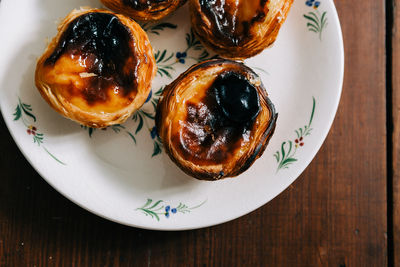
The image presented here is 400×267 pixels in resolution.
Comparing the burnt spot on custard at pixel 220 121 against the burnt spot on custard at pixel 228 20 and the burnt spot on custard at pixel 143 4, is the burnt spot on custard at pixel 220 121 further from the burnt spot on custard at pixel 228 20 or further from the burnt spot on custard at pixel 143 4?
the burnt spot on custard at pixel 143 4

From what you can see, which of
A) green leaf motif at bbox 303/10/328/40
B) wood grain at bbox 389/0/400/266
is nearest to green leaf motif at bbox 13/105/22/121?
green leaf motif at bbox 303/10/328/40

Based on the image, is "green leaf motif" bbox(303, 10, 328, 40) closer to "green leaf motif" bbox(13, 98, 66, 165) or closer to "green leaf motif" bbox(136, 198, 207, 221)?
"green leaf motif" bbox(136, 198, 207, 221)

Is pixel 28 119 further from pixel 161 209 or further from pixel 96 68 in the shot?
pixel 161 209

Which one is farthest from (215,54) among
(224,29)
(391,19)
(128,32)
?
(391,19)

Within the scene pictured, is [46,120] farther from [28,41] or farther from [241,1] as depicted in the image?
[241,1]

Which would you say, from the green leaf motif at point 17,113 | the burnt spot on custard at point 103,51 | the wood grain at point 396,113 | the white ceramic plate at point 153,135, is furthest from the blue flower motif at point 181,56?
the wood grain at point 396,113

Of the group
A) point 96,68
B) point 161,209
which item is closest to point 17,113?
point 96,68

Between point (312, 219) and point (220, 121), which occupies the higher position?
point (220, 121)

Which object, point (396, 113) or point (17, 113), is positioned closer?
point (17, 113)
